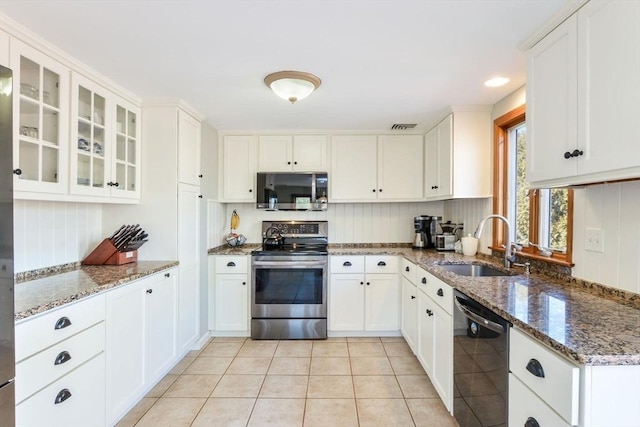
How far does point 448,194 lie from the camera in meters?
2.76

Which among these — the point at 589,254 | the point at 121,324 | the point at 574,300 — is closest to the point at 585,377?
the point at 574,300

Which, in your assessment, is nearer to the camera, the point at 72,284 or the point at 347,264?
the point at 72,284

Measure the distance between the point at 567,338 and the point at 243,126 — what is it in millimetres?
3127

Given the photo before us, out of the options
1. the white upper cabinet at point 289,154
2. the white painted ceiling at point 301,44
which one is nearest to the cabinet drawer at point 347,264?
the white upper cabinet at point 289,154

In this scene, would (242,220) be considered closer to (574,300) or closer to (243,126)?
(243,126)

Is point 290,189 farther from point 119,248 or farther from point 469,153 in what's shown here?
point 469,153

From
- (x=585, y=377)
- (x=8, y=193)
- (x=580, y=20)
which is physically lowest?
(x=585, y=377)

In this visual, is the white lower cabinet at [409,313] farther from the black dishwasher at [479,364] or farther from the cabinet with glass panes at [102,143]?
the cabinet with glass panes at [102,143]

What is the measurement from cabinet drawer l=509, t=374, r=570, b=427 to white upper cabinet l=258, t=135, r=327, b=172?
266 cm

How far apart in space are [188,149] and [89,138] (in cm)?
78

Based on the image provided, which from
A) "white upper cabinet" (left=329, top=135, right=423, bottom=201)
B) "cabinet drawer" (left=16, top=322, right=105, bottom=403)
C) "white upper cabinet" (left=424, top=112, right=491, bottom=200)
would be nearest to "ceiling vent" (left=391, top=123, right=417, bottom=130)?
"white upper cabinet" (left=329, top=135, right=423, bottom=201)

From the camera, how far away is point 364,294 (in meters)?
3.24

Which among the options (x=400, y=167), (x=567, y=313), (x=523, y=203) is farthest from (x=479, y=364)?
(x=400, y=167)

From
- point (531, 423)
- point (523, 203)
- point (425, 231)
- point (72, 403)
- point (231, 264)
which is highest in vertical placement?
point (523, 203)
